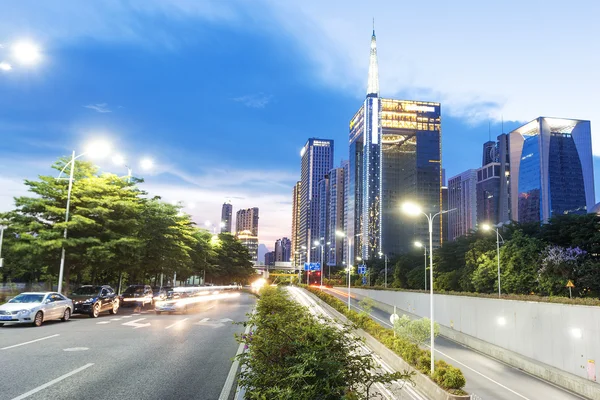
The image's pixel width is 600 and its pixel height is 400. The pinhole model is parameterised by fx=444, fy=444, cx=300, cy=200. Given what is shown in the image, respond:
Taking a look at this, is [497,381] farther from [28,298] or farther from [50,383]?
[28,298]

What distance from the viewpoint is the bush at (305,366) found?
20.0 ft

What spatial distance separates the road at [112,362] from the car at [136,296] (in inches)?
680

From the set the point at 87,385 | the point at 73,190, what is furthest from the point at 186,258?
the point at 87,385

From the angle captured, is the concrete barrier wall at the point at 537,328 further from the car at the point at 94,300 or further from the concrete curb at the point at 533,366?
the car at the point at 94,300

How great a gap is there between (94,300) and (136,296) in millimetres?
12822

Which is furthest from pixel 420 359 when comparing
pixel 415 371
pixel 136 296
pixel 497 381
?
pixel 136 296

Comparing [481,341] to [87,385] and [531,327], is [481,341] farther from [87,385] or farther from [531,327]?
[87,385]

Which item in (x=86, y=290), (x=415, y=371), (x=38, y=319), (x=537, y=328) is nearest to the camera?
(x=415, y=371)

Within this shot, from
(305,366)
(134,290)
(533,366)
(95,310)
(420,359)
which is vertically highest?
(305,366)

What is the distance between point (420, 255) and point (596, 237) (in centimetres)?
5062

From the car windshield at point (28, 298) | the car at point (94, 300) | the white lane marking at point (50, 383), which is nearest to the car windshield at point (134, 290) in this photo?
the car at point (94, 300)

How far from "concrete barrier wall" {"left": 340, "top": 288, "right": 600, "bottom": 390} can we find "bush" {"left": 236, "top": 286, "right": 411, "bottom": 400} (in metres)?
18.8

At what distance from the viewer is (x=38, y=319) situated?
21.9 meters

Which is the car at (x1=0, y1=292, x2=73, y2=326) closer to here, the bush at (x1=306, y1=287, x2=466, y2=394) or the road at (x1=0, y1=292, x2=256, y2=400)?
the road at (x1=0, y1=292, x2=256, y2=400)
